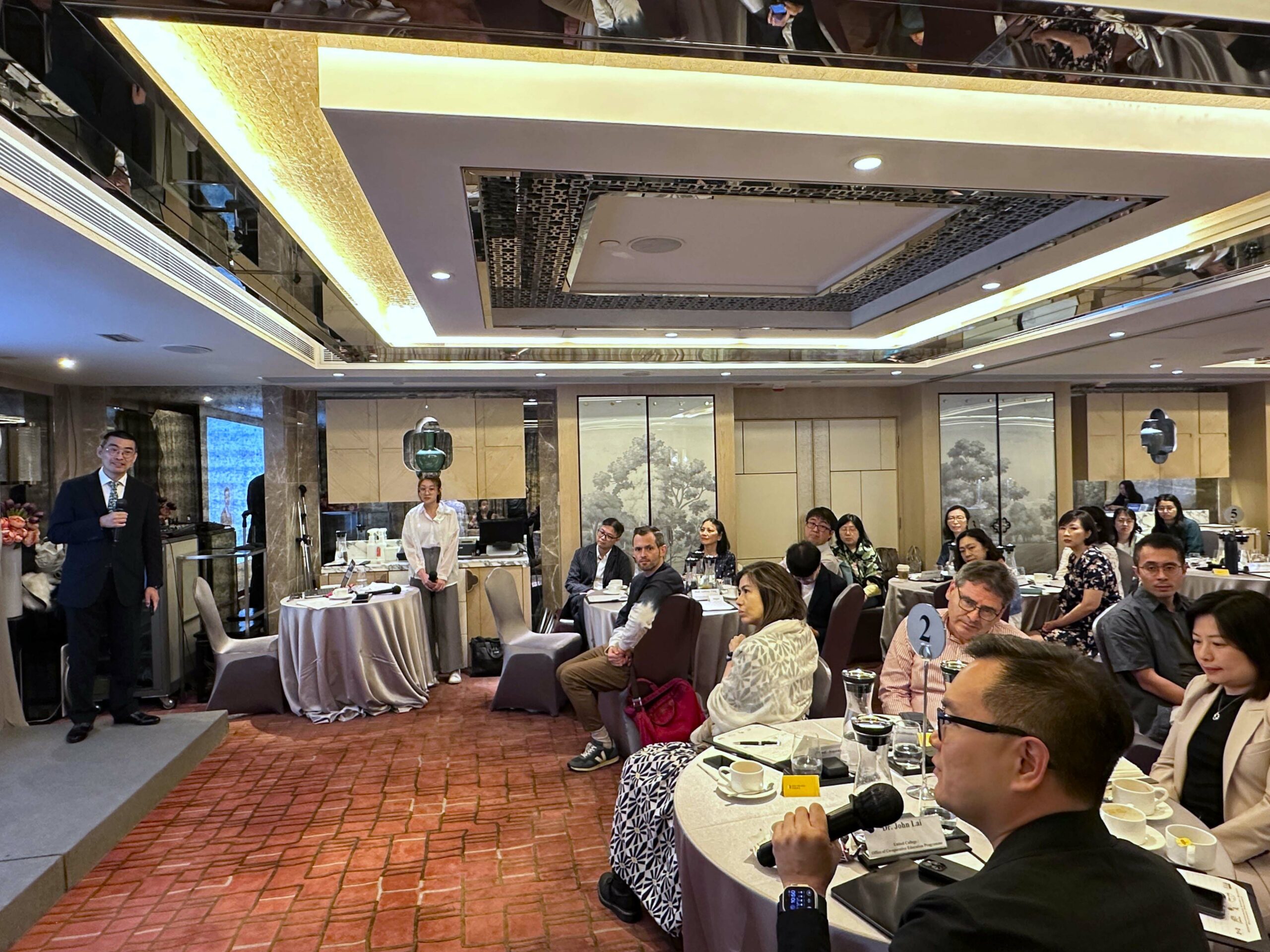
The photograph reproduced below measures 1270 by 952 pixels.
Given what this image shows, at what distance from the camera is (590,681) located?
4.30 m

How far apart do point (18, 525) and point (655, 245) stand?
433 cm

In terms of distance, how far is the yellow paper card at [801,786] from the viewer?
196 centimetres

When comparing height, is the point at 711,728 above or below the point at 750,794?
below

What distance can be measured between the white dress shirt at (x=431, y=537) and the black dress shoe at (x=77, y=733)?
2578mm

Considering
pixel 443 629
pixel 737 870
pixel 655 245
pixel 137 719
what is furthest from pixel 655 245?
pixel 137 719

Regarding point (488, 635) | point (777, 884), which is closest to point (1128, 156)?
point (777, 884)

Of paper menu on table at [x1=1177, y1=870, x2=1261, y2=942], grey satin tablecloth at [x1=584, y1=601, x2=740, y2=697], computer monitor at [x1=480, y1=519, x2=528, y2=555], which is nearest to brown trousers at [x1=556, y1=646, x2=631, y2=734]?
grey satin tablecloth at [x1=584, y1=601, x2=740, y2=697]

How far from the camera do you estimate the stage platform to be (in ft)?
9.78

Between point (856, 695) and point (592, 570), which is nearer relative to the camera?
point (856, 695)

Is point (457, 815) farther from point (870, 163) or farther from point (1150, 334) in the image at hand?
point (1150, 334)

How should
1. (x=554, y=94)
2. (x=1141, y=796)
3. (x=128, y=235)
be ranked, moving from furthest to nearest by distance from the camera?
(x=128, y=235)
(x=554, y=94)
(x=1141, y=796)

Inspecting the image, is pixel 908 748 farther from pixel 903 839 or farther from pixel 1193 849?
pixel 1193 849

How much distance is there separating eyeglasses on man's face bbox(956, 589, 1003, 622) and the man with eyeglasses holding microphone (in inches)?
70.2

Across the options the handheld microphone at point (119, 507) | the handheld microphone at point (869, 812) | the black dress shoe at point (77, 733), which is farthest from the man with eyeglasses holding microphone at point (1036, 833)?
the black dress shoe at point (77, 733)
